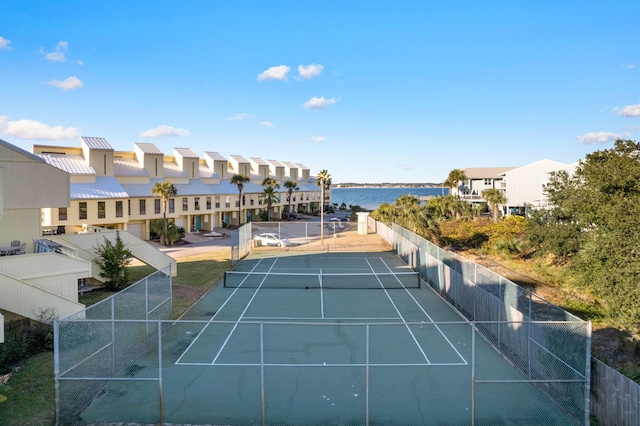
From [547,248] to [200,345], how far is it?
23.4 m

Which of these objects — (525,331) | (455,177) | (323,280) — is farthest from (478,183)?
(525,331)

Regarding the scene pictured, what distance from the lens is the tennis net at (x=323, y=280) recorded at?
29109 millimetres

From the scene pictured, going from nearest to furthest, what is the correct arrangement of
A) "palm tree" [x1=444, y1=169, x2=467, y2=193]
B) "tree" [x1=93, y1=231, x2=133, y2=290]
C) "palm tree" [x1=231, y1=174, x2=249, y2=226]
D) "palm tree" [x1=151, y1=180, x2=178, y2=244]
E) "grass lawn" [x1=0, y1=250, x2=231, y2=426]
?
"grass lawn" [x1=0, y1=250, x2=231, y2=426] < "tree" [x1=93, y1=231, x2=133, y2=290] < "palm tree" [x1=151, y1=180, x2=178, y2=244] < "palm tree" [x1=231, y1=174, x2=249, y2=226] < "palm tree" [x1=444, y1=169, x2=467, y2=193]

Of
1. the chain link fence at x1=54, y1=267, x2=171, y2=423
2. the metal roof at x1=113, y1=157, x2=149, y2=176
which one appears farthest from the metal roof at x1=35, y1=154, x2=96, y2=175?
the chain link fence at x1=54, y1=267, x2=171, y2=423

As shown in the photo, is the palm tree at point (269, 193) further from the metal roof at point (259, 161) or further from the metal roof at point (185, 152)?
the metal roof at point (185, 152)

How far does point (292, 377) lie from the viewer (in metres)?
14.7

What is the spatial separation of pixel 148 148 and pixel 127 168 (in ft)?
13.8

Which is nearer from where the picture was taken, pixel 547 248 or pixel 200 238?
pixel 547 248

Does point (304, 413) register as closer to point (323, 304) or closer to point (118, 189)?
point (323, 304)

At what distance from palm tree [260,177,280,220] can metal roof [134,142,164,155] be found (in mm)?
20338

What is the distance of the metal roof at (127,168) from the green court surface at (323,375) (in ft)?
112

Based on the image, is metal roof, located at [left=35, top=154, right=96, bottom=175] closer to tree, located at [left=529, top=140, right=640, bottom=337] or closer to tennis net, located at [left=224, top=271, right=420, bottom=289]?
tennis net, located at [left=224, top=271, right=420, bottom=289]

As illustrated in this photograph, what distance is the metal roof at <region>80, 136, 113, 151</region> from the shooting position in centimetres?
4891

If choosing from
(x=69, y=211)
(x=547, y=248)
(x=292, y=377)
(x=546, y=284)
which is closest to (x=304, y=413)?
(x=292, y=377)
